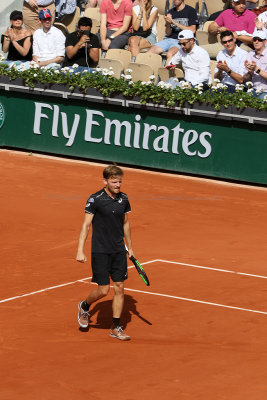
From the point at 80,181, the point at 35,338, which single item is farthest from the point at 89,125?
the point at 35,338

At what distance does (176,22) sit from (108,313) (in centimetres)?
1151

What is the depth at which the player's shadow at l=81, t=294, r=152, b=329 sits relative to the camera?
9.98 metres

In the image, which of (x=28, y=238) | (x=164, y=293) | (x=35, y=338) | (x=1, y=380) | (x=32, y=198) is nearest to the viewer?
(x=1, y=380)

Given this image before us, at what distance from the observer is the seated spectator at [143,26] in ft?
68.4

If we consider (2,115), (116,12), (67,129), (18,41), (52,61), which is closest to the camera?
(67,129)

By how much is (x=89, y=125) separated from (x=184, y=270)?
8.23 metres

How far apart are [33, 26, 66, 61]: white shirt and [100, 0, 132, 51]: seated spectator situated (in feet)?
3.91

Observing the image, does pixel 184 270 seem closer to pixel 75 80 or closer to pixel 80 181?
pixel 80 181

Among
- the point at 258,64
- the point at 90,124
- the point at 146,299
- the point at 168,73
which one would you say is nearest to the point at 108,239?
the point at 146,299

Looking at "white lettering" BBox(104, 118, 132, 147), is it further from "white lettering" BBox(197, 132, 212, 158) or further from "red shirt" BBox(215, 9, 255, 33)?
"red shirt" BBox(215, 9, 255, 33)

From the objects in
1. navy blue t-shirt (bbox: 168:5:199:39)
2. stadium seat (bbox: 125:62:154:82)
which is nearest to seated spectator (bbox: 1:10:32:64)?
stadium seat (bbox: 125:62:154:82)

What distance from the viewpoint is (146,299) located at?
10.9 metres

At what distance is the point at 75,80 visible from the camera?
64.4ft

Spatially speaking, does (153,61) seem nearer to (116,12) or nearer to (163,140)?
(116,12)
